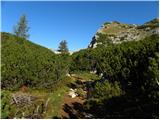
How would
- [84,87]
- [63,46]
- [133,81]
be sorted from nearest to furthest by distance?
[133,81] → [84,87] → [63,46]

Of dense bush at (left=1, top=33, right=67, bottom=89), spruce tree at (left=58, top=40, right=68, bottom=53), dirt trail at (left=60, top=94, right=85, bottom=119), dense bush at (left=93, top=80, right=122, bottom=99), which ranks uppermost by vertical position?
spruce tree at (left=58, top=40, right=68, bottom=53)

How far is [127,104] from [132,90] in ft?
5.02

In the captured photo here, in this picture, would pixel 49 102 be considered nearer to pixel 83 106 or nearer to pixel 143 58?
pixel 83 106

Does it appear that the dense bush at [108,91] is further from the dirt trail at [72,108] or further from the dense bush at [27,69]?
the dense bush at [27,69]

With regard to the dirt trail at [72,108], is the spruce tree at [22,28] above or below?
above

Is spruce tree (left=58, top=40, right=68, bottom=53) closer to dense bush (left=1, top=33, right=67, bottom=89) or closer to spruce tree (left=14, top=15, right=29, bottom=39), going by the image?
spruce tree (left=14, top=15, right=29, bottom=39)

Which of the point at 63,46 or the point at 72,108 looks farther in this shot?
the point at 63,46

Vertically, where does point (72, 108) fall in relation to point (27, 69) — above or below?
below

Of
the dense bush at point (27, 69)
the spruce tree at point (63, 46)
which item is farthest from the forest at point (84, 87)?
the spruce tree at point (63, 46)

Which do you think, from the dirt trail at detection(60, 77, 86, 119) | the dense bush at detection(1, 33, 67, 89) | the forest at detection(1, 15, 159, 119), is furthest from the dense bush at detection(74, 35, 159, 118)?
the dense bush at detection(1, 33, 67, 89)

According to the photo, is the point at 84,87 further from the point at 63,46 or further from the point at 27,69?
the point at 63,46

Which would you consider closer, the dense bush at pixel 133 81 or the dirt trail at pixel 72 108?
the dense bush at pixel 133 81

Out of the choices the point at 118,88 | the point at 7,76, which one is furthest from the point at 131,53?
the point at 7,76

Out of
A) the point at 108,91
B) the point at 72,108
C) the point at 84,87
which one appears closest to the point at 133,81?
the point at 108,91
